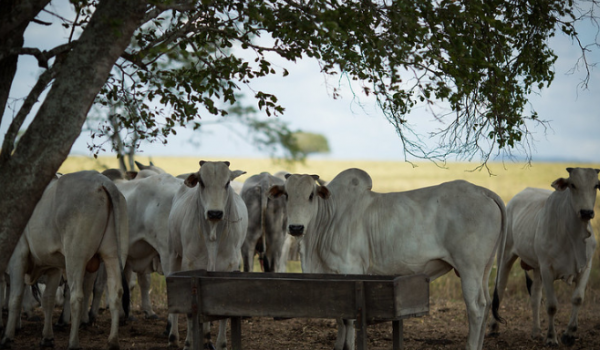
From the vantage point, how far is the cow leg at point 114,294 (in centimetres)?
796

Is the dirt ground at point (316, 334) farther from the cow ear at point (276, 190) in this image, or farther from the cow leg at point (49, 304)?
the cow ear at point (276, 190)

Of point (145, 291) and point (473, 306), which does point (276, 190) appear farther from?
point (145, 291)

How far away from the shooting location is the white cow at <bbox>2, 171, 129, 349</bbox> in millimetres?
7844

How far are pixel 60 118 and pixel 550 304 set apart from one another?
255 inches

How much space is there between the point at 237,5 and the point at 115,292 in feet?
11.3

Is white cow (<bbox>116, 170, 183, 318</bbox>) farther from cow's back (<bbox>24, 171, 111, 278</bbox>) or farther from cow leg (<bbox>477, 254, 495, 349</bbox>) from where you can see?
cow leg (<bbox>477, 254, 495, 349</bbox>)

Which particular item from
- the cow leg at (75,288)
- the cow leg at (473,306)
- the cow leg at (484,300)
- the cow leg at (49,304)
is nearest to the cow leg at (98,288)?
the cow leg at (49,304)

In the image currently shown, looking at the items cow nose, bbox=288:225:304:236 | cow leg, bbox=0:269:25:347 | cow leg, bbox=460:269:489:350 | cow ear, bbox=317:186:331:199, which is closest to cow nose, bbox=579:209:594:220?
cow leg, bbox=460:269:489:350

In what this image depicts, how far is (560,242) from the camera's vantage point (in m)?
9.20

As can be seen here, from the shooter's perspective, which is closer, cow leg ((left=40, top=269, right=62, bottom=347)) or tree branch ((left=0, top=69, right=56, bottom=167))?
tree branch ((left=0, top=69, right=56, bottom=167))

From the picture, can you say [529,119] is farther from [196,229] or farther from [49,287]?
[49,287]

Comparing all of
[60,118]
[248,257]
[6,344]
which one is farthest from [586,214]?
[6,344]

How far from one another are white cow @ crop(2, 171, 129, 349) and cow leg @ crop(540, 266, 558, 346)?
5.19 metres

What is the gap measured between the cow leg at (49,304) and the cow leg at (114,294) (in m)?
0.83
